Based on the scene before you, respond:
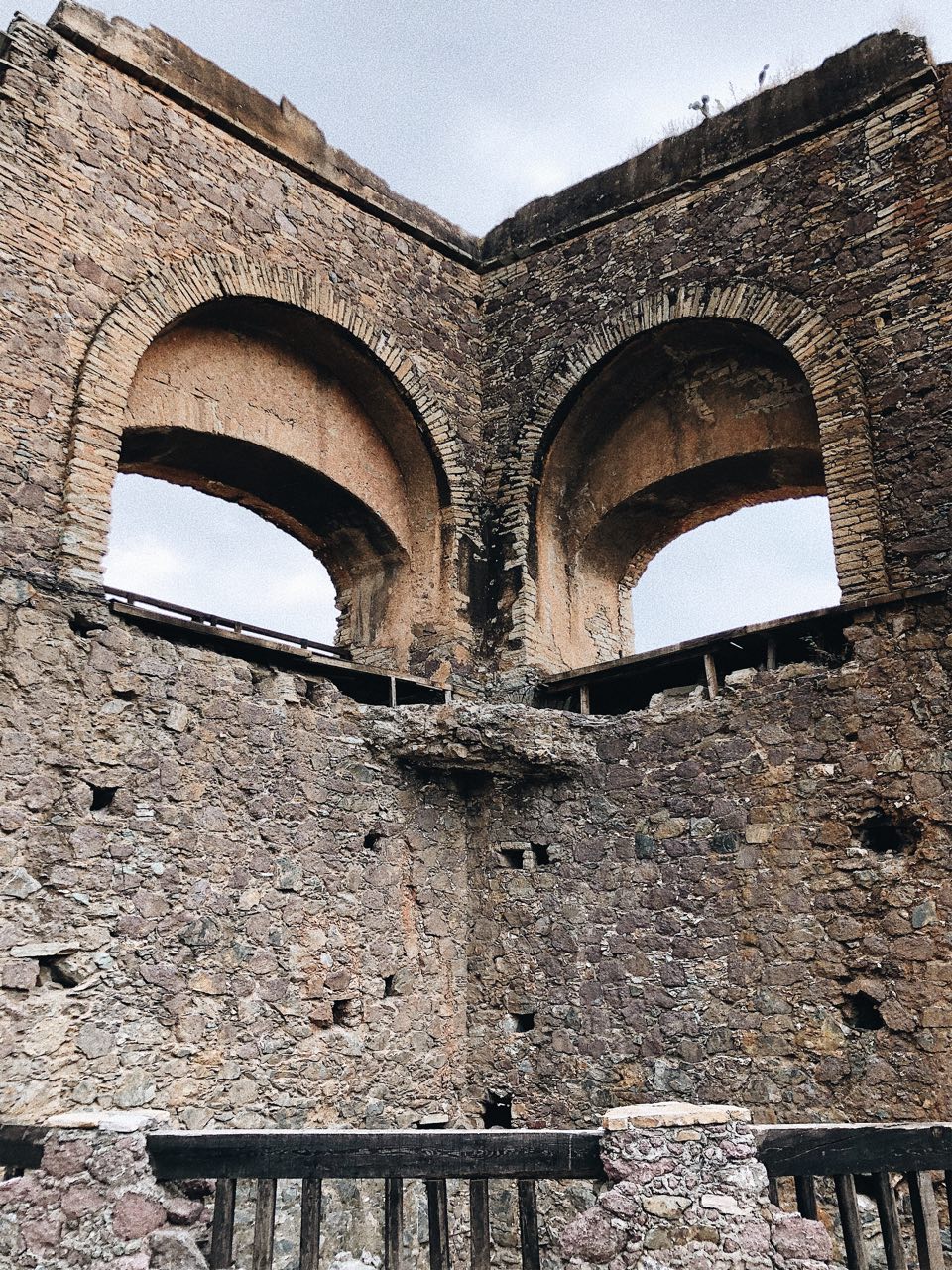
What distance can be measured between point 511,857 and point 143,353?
4.29m

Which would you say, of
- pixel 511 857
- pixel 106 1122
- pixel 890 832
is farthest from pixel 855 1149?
pixel 511 857

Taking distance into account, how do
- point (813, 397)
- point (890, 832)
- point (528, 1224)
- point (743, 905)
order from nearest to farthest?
Result: point (528, 1224) → point (890, 832) → point (743, 905) → point (813, 397)

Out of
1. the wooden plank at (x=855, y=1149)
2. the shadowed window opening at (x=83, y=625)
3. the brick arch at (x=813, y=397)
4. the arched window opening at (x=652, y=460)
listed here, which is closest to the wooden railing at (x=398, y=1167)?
the wooden plank at (x=855, y=1149)

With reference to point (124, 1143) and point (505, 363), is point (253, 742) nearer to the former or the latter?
point (124, 1143)

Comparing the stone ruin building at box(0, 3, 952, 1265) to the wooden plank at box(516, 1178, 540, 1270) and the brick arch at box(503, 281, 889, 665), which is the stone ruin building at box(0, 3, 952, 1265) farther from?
the wooden plank at box(516, 1178, 540, 1270)

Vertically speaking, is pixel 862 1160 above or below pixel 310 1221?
above

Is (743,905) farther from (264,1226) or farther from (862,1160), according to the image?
(264,1226)

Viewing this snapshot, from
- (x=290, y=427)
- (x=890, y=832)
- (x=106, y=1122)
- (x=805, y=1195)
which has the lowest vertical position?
(x=805, y=1195)

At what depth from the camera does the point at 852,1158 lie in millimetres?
3361

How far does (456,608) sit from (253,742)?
7.38 ft

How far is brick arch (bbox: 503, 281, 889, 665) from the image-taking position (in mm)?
6773

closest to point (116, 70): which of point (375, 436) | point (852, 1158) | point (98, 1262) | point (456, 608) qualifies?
point (375, 436)

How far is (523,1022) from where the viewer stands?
7.20 metres

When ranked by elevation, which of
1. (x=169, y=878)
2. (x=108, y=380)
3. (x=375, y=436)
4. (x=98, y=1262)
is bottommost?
(x=98, y=1262)
